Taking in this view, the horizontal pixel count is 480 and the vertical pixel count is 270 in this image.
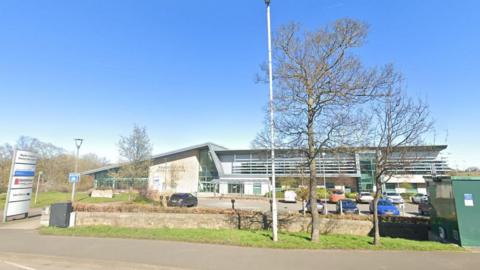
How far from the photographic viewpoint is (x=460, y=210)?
9.27 metres

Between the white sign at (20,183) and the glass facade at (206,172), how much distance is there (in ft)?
109

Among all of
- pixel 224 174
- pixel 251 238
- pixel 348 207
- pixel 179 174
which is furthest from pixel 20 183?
pixel 224 174

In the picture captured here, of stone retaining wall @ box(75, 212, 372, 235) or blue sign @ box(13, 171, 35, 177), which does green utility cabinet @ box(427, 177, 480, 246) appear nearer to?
stone retaining wall @ box(75, 212, 372, 235)

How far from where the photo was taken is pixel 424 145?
1067 cm

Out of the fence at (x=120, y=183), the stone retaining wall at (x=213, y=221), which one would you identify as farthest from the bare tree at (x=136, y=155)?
the stone retaining wall at (x=213, y=221)

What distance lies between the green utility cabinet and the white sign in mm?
22475

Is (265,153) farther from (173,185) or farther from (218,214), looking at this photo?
(173,185)

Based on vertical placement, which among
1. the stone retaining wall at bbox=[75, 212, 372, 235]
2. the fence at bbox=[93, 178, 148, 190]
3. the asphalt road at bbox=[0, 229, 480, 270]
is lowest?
the asphalt road at bbox=[0, 229, 480, 270]

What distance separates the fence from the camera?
105 ft

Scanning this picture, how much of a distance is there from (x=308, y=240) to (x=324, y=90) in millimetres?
5849

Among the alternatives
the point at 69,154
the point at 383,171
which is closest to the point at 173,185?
the point at 69,154

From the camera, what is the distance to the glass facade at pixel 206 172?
50.0 meters

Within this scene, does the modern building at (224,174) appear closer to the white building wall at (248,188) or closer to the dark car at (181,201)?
the white building wall at (248,188)

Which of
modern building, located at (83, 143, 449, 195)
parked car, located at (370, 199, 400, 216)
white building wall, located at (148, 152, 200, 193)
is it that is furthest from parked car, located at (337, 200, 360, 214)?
white building wall, located at (148, 152, 200, 193)
